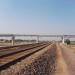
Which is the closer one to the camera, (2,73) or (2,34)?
(2,73)

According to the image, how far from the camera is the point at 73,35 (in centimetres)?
19488

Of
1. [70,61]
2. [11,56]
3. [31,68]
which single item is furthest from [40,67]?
[70,61]

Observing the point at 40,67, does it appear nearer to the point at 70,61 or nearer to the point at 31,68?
the point at 31,68

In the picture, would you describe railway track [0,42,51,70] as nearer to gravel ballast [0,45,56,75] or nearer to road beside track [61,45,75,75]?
gravel ballast [0,45,56,75]

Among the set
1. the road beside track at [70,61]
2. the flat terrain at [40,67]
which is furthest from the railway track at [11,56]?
the road beside track at [70,61]

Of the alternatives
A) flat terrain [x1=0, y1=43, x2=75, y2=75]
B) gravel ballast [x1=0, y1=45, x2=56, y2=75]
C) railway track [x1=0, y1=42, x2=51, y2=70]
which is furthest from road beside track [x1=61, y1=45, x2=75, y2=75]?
railway track [x1=0, y1=42, x2=51, y2=70]

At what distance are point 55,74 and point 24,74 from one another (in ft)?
20.2

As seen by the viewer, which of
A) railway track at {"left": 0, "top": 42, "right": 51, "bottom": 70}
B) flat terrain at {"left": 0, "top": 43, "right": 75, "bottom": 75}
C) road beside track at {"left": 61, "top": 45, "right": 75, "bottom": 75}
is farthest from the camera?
road beside track at {"left": 61, "top": 45, "right": 75, "bottom": 75}

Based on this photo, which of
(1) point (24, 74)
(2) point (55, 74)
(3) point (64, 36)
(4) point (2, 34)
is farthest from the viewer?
(3) point (64, 36)

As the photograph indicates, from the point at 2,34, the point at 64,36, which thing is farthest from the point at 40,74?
the point at 64,36

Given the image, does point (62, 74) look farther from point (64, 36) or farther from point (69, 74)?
point (64, 36)

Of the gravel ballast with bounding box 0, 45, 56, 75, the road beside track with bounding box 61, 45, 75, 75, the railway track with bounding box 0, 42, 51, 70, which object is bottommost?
the road beside track with bounding box 61, 45, 75, 75

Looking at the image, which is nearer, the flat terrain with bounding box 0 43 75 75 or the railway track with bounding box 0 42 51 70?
the flat terrain with bounding box 0 43 75 75

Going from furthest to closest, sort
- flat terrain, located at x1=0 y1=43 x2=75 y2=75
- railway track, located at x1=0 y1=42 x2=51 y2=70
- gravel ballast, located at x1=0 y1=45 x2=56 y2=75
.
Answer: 1. railway track, located at x1=0 y1=42 x2=51 y2=70
2. flat terrain, located at x1=0 y1=43 x2=75 y2=75
3. gravel ballast, located at x1=0 y1=45 x2=56 y2=75
